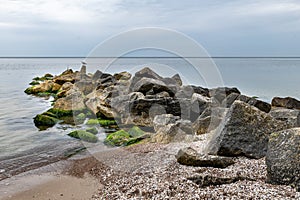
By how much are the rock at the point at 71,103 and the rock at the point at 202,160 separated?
49.0ft

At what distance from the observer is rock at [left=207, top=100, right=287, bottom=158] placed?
26.7 feet

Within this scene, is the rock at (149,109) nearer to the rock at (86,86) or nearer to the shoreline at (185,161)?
the shoreline at (185,161)

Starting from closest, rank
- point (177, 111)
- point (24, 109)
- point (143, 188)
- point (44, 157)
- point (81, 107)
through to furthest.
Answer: point (143, 188), point (44, 157), point (177, 111), point (81, 107), point (24, 109)

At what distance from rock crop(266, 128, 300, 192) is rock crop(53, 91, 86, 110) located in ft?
56.9

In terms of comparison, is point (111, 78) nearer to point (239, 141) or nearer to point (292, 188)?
point (239, 141)

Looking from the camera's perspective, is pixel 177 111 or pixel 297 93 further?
pixel 297 93

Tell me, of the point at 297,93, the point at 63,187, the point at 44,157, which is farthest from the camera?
the point at 297,93

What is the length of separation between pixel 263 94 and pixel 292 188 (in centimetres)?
3109

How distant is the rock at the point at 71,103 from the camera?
2191cm

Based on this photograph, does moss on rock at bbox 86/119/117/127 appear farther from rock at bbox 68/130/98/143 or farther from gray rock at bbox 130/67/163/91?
gray rock at bbox 130/67/163/91

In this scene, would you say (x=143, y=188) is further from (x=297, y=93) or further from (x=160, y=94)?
(x=297, y=93)

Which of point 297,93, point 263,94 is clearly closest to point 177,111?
point 263,94

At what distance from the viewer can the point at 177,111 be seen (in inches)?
694

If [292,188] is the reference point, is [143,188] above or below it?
below
